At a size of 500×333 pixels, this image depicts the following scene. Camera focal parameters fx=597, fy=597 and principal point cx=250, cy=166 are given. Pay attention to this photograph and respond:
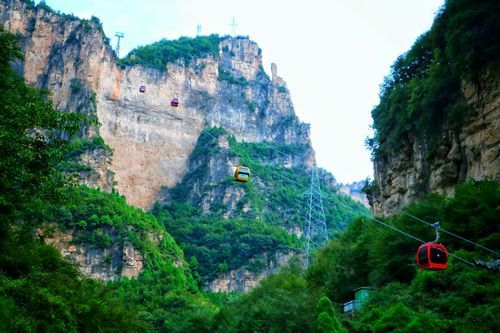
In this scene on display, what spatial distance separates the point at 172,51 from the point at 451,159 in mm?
84698

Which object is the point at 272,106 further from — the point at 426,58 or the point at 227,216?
the point at 426,58

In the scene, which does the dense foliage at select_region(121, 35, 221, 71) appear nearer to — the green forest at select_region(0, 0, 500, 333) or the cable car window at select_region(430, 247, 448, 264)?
the green forest at select_region(0, 0, 500, 333)

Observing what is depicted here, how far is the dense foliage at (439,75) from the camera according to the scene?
2512cm

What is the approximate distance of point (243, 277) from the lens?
80.5 meters

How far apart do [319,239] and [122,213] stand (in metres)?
32.4

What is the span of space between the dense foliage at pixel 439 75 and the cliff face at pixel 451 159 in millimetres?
500

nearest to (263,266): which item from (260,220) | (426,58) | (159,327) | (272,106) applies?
(260,220)

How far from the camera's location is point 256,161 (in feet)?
338

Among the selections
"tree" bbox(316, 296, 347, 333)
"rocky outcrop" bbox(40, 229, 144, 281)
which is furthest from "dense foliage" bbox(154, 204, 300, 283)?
"tree" bbox(316, 296, 347, 333)

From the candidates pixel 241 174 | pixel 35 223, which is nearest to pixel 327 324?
pixel 241 174

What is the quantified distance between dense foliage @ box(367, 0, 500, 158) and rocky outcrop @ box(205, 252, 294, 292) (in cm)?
4300

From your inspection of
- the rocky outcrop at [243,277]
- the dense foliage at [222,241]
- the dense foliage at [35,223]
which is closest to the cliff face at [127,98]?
the dense foliage at [222,241]

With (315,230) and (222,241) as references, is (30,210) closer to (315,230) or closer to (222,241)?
(222,241)

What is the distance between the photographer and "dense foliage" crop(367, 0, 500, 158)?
2512 centimetres
